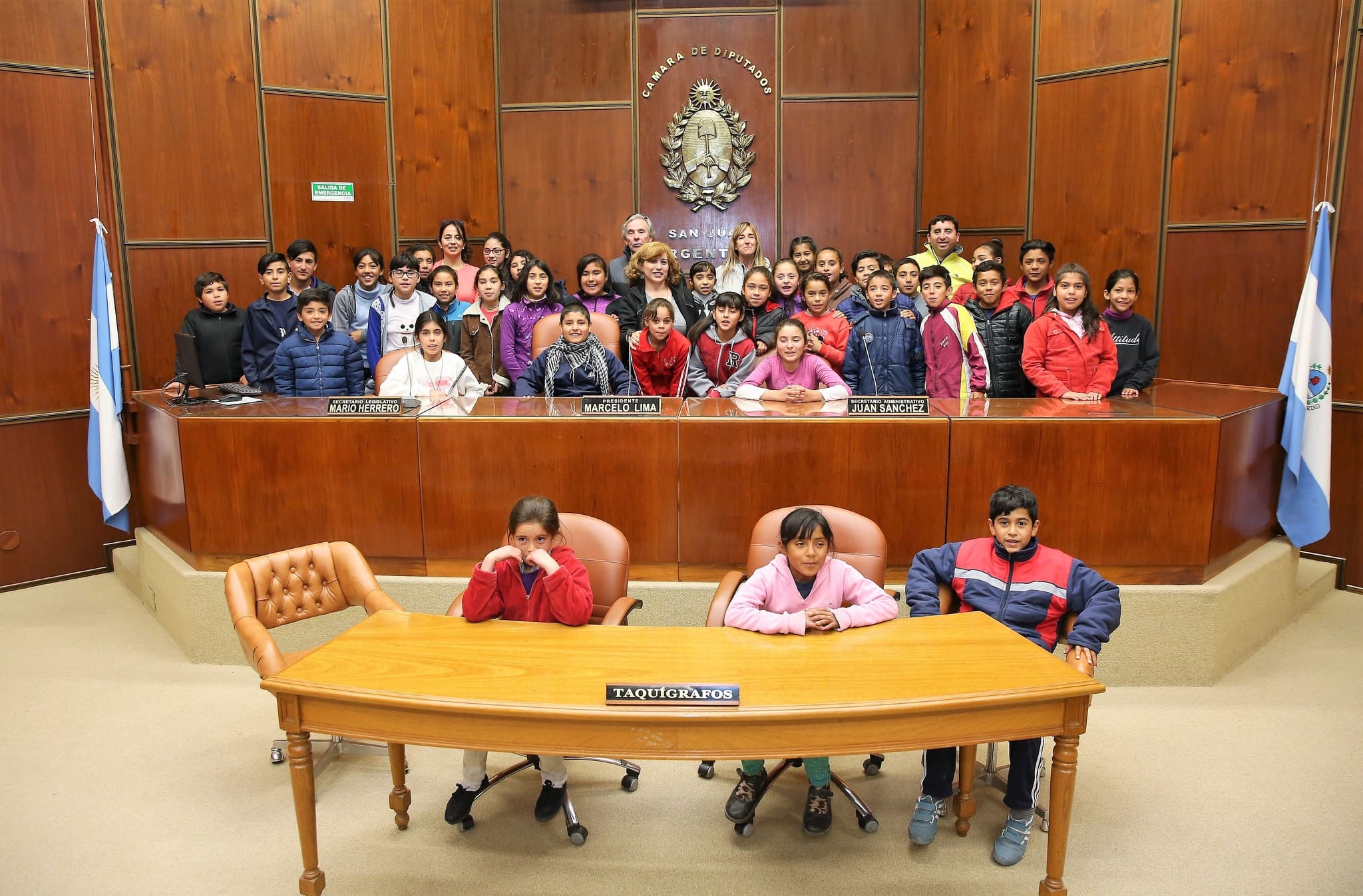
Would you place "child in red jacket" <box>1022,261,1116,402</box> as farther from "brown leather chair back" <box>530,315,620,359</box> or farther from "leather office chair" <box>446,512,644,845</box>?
"leather office chair" <box>446,512,644,845</box>

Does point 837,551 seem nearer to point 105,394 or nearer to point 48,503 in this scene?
point 105,394

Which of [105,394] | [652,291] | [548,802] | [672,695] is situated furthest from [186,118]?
[672,695]

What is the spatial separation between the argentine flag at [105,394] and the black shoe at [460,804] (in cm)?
325

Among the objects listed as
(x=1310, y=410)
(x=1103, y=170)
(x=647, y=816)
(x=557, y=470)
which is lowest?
(x=647, y=816)

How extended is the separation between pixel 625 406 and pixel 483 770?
166 cm

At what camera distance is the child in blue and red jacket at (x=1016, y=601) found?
3.03 m

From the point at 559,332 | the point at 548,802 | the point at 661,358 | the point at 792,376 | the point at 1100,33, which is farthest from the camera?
the point at 1100,33

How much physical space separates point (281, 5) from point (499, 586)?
4.86 metres

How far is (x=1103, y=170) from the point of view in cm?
611

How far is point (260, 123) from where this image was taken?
20.2 ft

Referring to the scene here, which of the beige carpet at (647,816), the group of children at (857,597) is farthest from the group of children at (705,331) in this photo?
the beige carpet at (647,816)

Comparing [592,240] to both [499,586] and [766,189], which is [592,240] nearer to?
[766,189]

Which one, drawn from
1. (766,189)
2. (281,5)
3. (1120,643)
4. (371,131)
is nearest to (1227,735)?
(1120,643)

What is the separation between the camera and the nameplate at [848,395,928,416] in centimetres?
412
